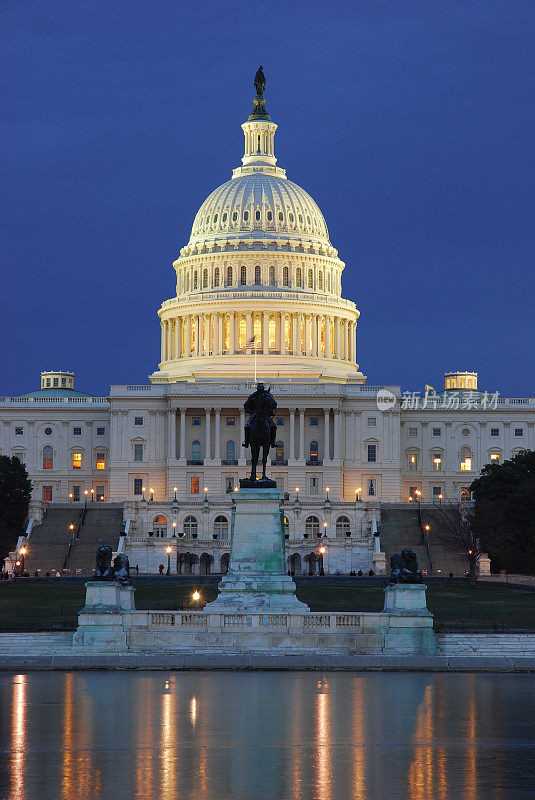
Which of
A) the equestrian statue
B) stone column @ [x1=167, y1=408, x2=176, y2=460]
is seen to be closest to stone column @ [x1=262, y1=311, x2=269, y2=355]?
stone column @ [x1=167, y1=408, x2=176, y2=460]

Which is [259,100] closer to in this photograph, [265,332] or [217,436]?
[265,332]

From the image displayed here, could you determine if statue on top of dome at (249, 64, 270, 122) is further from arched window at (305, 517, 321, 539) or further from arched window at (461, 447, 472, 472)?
arched window at (305, 517, 321, 539)

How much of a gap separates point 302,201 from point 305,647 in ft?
447

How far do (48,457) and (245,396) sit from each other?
24234 mm

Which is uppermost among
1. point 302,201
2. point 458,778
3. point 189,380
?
point 302,201

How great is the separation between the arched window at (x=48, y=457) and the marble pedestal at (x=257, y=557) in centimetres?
11431

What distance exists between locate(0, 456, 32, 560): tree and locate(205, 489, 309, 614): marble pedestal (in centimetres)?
6827

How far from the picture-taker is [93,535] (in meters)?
124

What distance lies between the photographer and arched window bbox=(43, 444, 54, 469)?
164125 millimetres

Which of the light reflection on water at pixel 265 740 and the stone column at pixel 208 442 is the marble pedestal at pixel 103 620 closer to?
the light reflection on water at pixel 265 740

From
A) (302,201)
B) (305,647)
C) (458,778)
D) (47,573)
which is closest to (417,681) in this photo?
(305,647)

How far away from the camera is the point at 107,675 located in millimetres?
43781

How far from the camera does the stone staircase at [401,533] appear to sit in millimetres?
117750

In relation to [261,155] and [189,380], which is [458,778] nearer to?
[189,380]
